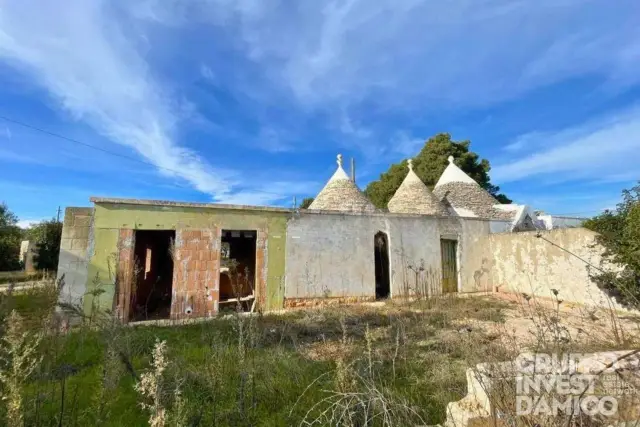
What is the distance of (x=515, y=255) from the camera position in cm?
1190

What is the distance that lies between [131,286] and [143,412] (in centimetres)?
590

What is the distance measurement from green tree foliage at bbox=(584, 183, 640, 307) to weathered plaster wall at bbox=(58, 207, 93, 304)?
11.9 metres

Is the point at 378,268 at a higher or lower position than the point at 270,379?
higher

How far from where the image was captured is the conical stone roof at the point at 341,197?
1440 centimetres

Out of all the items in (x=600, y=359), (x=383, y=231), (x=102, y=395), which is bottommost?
(x=102, y=395)

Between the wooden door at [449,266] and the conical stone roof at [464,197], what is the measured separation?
333cm

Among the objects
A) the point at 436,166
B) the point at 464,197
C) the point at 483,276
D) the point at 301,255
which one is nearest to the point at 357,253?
the point at 301,255

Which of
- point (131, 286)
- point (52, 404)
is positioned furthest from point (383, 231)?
point (52, 404)

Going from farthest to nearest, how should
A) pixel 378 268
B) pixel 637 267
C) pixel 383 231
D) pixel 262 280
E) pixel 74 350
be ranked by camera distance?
pixel 378 268, pixel 383 231, pixel 262 280, pixel 637 267, pixel 74 350

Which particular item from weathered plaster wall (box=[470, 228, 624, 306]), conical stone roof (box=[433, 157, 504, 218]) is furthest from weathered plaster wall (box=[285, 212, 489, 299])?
conical stone roof (box=[433, 157, 504, 218])

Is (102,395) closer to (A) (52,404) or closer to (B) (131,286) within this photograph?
(A) (52,404)

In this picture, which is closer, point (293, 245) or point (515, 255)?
point (293, 245)

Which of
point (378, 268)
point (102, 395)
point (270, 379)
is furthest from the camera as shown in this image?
point (378, 268)

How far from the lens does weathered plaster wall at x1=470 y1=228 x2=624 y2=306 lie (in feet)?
31.6
